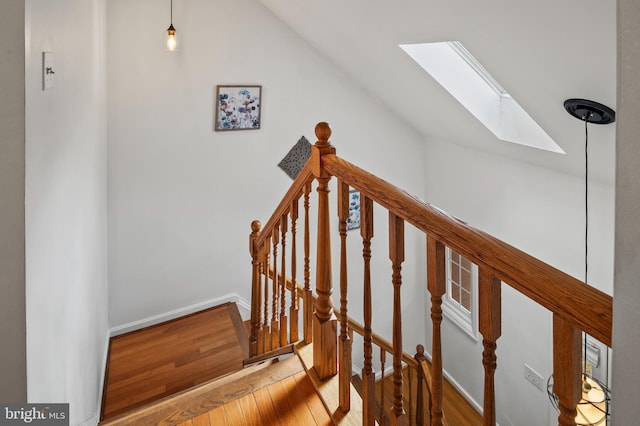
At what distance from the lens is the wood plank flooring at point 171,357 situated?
2764 mm

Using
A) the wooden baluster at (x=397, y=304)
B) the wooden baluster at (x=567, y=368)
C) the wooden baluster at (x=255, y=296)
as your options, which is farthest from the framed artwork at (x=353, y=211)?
the wooden baluster at (x=567, y=368)

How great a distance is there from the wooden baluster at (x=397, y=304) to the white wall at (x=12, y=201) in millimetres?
809

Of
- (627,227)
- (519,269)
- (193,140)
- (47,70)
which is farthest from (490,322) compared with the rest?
(193,140)

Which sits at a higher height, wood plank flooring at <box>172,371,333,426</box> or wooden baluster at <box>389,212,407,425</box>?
wooden baluster at <box>389,212,407,425</box>

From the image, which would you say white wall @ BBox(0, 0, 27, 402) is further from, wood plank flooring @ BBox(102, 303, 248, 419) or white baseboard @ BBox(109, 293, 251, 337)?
white baseboard @ BBox(109, 293, 251, 337)

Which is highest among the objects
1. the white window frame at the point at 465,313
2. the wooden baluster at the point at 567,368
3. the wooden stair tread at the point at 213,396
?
the wooden baluster at the point at 567,368

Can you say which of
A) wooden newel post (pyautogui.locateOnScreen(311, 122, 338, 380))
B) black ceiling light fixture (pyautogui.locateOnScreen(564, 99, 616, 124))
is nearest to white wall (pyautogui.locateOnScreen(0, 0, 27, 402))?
wooden newel post (pyautogui.locateOnScreen(311, 122, 338, 380))

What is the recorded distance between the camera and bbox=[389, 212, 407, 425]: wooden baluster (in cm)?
96

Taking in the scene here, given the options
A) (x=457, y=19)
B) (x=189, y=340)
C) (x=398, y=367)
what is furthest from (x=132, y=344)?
(x=457, y=19)

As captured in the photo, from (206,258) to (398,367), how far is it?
3.04 m

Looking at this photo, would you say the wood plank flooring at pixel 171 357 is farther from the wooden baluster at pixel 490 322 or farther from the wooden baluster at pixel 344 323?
the wooden baluster at pixel 490 322

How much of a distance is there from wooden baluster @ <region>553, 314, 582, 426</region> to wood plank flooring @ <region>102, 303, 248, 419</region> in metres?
2.71

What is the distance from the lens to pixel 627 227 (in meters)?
0.44

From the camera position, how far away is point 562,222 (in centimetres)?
335
